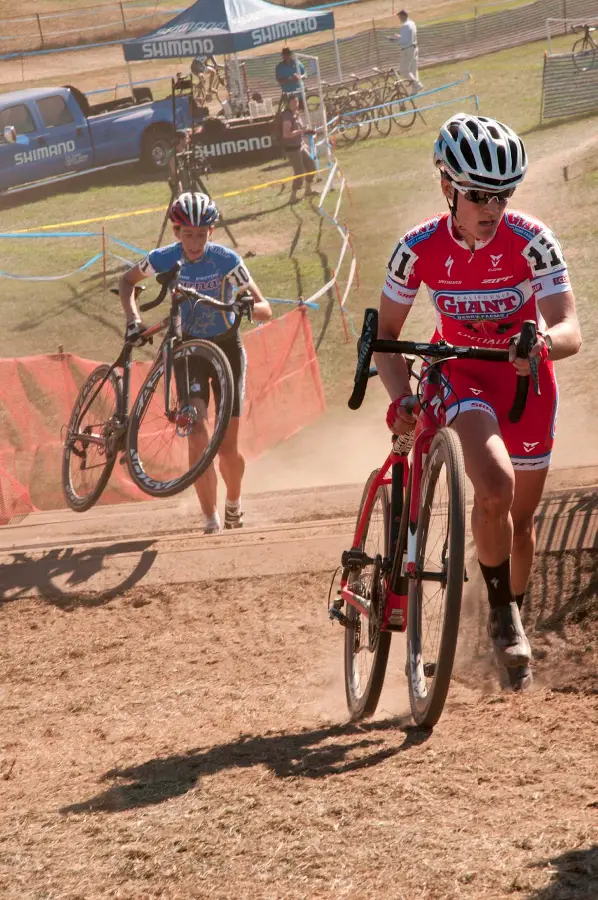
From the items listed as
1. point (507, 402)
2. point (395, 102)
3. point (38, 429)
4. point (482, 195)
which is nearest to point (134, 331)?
point (38, 429)

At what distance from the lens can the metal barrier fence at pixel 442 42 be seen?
3378 cm

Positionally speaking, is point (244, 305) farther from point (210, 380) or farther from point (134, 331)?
point (134, 331)

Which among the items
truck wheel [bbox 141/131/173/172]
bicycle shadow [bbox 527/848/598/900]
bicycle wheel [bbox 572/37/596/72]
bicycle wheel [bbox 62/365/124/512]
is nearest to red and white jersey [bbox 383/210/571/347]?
bicycle shadow [bbox 527/848/598/900]

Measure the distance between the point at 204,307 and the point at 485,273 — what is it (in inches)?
154

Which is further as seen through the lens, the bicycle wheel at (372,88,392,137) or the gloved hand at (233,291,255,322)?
the bicycle wheel at (372,88,392,137)

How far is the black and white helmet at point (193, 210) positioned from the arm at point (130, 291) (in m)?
0.55

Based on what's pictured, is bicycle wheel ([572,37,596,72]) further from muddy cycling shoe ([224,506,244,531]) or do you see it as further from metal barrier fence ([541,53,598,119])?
muddy cycling shoe ([224,506,244,531])

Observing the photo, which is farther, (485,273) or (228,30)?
(228,30)

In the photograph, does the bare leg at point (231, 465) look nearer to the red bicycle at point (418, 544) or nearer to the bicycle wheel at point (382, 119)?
the red bicycle at point (418, 544)

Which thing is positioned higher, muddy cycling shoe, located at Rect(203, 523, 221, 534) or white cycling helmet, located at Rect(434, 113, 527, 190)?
white cycling helmet, located at Rect(434, 113, 527, 190)

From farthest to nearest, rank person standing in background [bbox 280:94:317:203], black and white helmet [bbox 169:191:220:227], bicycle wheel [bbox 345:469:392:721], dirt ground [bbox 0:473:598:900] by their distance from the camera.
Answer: person standing in background [bbox 280:94:317:203] → black and white helmet [bbox 169:191:220:227] → bicycle wheel [bbox 345:469:392:721] → dirt ground [bbox 0:473:598:900]

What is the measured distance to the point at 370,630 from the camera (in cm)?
458

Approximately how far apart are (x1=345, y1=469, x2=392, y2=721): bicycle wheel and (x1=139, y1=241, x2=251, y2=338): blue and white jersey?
3.38 metres

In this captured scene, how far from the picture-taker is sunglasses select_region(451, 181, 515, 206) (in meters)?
4.13
